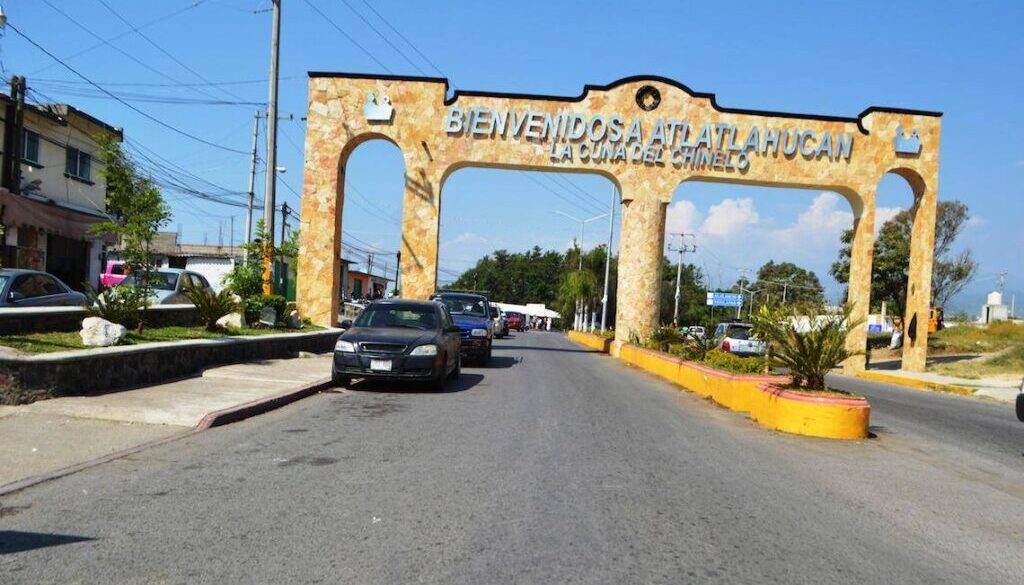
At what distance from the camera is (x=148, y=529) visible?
16.3 feet

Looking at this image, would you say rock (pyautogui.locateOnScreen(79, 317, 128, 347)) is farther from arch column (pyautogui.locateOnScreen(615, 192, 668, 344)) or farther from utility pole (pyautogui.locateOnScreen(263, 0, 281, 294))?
arch column (pyautogui.locateOnScreen(615, 192, 668, 344))

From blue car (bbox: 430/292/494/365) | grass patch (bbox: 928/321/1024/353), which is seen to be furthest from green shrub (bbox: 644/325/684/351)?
grass patch (bbox: 928/321/1024/353)

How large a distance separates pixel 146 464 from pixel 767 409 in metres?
7.96

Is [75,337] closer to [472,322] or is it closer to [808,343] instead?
[472,322]

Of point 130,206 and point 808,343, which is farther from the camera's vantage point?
point 130,206

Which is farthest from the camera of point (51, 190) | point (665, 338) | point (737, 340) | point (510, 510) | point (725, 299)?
point (725, 299)

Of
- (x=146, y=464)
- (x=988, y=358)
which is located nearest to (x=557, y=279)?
(x=988, y=358)

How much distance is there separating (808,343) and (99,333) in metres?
9.66

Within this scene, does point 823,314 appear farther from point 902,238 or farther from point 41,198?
point 902,238

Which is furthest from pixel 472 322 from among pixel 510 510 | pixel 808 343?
pixel 510 510

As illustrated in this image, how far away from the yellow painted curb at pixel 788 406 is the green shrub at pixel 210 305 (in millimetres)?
9639

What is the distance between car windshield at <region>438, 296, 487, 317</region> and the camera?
67.9ft

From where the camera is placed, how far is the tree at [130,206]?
12844mm

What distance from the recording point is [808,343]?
10609 mm
